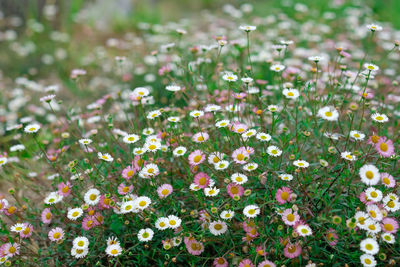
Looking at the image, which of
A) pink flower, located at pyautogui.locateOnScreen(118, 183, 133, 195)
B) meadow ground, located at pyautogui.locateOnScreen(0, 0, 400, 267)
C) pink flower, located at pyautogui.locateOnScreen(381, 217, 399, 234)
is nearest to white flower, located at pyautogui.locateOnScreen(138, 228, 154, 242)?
meadow ground, located at pyautogui.locateOnScreen(0, 0, 400, 267)

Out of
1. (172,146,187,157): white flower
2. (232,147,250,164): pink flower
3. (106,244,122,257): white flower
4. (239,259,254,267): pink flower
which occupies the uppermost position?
(232,147,250,164): pink flower

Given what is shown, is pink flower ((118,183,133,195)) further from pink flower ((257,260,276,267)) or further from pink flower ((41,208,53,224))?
pink flower ((257,260,276,267))

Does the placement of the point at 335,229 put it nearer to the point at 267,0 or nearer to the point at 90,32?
the point at 90,32

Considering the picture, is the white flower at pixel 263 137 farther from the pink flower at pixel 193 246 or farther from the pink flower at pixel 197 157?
the pink flower at pixel 193 246

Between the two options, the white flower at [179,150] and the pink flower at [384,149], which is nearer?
the pink flower at [384,149]

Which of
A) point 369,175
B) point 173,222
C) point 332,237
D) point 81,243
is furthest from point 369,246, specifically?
point 81,243

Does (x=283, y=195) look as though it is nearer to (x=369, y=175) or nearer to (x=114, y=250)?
(x=369, y=175)

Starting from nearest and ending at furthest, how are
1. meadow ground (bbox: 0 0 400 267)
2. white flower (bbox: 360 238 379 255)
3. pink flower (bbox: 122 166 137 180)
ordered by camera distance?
1. white flower (bbox: 360 238 379 255)
2. meadow ground (bbox: 0 0 400 267)
3. pink flower (bbox: 122 166 137 180)

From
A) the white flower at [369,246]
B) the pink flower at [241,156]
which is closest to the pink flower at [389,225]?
the white flower at [369,246]
